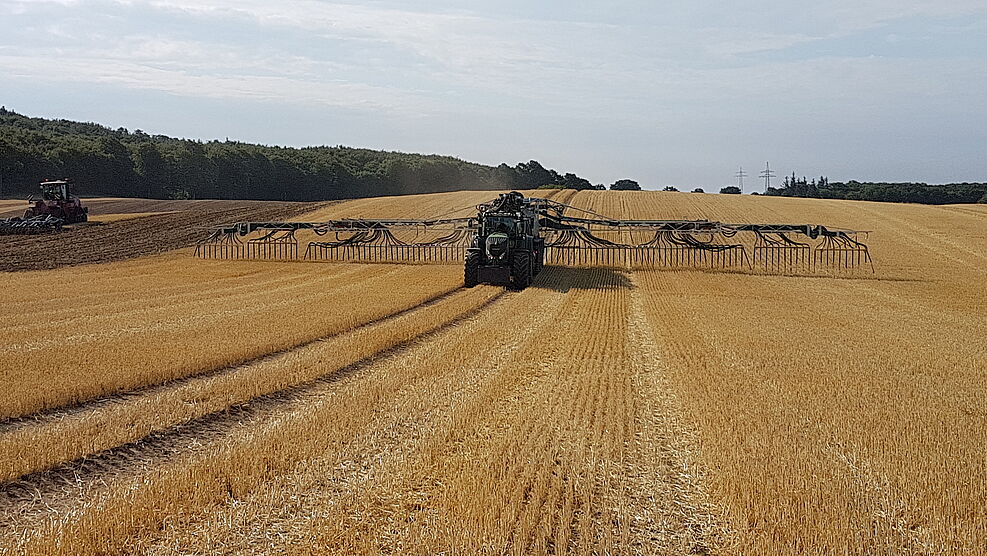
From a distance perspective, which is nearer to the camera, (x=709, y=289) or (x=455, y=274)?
(x=709, y=289)

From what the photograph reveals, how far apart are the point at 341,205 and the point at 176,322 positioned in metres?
35.7

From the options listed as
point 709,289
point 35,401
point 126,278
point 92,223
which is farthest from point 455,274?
point 92,223

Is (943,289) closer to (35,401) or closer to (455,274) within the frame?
(455,274)

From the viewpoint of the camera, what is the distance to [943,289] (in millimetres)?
24312

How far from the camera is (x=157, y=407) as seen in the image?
9.42 metres

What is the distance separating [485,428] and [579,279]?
18.0 metres

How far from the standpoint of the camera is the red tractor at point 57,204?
1597 inches

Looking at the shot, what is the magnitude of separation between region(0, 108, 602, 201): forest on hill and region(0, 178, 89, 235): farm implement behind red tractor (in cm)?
1949

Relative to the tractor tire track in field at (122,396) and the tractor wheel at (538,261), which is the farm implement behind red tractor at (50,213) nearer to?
the tractor wheel at (538,261)

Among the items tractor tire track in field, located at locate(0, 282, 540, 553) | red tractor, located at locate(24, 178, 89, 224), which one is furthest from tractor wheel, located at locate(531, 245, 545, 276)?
red tractor, located at locate(24, 178, 89, 224)

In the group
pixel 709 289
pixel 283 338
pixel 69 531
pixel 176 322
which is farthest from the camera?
pixel 709 289

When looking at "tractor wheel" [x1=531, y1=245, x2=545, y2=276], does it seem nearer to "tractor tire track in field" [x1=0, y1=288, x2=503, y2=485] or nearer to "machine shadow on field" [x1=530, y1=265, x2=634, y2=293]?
"machine shadow on field" [x1=530, y1=265, x2=634, y2=293]

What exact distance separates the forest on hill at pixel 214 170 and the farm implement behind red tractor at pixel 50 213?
19485mm

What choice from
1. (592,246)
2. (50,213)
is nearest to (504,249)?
(592,246)
